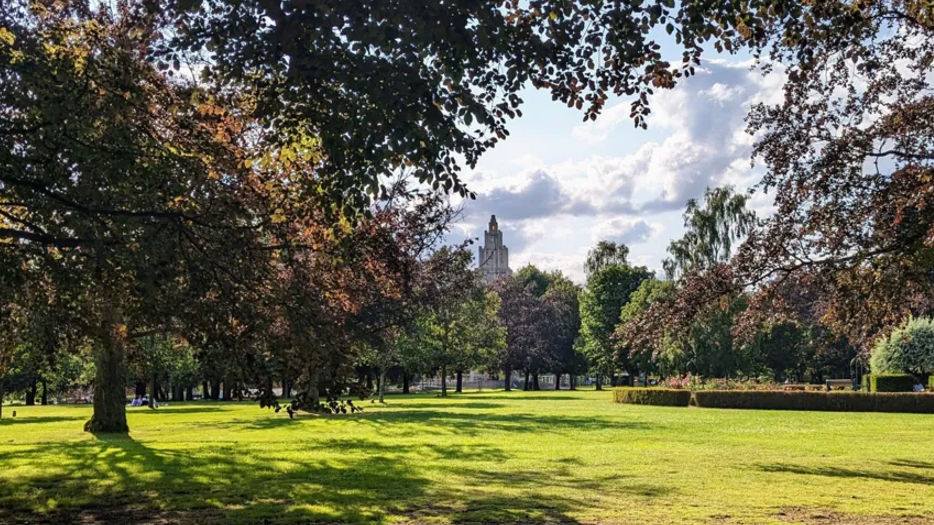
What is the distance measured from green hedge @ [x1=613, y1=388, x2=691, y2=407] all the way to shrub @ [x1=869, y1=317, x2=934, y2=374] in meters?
11.9

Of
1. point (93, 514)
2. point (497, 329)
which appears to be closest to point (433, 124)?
point (93, 514)

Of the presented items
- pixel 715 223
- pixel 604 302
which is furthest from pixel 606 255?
pixel 715 223

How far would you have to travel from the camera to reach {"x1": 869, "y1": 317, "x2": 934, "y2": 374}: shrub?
45.7 m

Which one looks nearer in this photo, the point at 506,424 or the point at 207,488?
the point at 207,488

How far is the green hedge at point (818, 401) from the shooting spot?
35000 millimetres

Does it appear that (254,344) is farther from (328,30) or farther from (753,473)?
(753,473)

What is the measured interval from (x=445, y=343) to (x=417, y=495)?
45697 millimetres

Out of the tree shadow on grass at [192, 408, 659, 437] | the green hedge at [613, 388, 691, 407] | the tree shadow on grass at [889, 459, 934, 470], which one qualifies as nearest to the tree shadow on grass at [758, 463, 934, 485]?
the tree shadow on grass at [889, 459, 934, 470]

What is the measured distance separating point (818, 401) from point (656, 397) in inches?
331

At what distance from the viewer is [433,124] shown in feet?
22.1

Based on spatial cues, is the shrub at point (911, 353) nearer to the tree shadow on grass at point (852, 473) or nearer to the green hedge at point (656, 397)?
the green hedge at point (656, 397)

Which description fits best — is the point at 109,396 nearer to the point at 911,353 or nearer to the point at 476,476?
the point at 476,476

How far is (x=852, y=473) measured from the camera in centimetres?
1354

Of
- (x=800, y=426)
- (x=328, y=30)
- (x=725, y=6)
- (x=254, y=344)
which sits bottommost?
(x=800, y=426)
